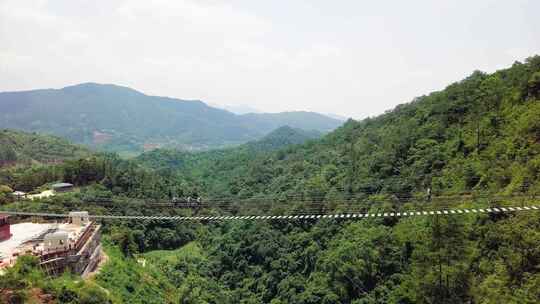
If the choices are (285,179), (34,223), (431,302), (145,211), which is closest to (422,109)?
(285,179)

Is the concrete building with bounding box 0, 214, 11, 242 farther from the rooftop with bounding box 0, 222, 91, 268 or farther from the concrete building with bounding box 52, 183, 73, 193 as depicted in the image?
the concrete building with bounding box 52, 183, 73, 193

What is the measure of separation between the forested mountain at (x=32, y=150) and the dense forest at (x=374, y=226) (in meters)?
12.0

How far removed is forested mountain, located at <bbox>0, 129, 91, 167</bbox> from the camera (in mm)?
62906

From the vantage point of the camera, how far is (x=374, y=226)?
3275 cm

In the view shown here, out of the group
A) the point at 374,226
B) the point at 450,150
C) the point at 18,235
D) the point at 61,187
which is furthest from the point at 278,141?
the point at 18,235

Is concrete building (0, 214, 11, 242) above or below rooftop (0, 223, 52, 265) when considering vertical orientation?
above

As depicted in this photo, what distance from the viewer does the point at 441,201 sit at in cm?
2719

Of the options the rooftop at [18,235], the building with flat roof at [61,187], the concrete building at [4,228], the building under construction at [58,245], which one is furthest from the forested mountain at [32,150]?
the concrete building at [4,228]

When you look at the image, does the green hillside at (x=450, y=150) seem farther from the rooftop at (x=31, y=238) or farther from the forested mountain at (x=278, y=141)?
the forested mountain at (x=278, y=141)

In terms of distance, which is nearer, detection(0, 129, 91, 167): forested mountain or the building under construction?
the building under construction

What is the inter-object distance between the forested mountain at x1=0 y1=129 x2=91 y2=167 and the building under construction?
4358 cm

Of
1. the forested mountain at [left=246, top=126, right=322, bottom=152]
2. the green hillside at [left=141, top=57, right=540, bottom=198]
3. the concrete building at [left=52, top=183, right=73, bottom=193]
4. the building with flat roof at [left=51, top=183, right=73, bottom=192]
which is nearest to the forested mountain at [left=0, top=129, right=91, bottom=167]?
the building with flat roof at [left=51, top=183, right=73, bottom=192]

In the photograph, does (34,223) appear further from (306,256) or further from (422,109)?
(422,109)

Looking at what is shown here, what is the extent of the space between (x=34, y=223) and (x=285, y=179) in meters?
38.8
